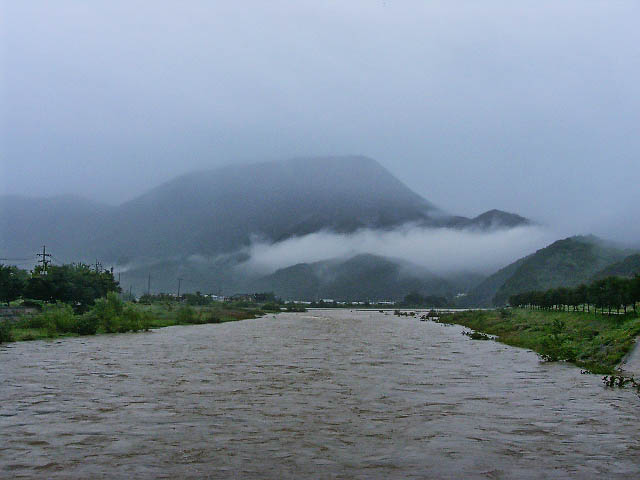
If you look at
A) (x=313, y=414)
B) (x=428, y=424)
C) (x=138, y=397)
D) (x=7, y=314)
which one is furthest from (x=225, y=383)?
(x=7, y=314)

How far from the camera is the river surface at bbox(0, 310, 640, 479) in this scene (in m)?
15.0

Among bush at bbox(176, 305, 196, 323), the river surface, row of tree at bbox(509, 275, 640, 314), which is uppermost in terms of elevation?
row of tree at bbox(509, 275, 640, 314)

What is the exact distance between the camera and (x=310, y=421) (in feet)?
67.9

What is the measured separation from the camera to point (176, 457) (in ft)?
51.6

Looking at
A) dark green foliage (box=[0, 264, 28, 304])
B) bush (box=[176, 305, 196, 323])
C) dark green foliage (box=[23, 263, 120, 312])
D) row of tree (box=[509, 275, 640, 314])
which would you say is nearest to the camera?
row of tree (box=[509, 275, 640, 314])

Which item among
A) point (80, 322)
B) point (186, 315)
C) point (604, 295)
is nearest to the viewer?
point (80, 322)

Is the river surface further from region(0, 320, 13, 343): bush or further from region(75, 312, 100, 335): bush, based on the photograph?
region(75, 312, 100, 335): bush

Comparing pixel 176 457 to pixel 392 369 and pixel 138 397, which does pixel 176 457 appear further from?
pixel 392 369

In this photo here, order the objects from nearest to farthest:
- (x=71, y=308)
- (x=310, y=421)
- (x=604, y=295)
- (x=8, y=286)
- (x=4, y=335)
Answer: (x=310, y=421) < (x=4, y=335) < (x=604, y=295) < (x=71, y=308) < (x=8, y=286)

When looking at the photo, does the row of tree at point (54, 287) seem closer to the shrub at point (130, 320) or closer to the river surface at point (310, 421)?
the shrub at point (130, 320)

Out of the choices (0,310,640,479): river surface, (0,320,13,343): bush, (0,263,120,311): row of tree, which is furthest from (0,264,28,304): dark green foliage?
(0,310,640,479): river surface

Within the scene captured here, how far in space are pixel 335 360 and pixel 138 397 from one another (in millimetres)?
18986

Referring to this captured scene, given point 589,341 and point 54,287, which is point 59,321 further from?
point 589,341

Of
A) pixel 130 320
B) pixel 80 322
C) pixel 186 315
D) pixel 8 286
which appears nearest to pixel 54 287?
pixel 8 286
